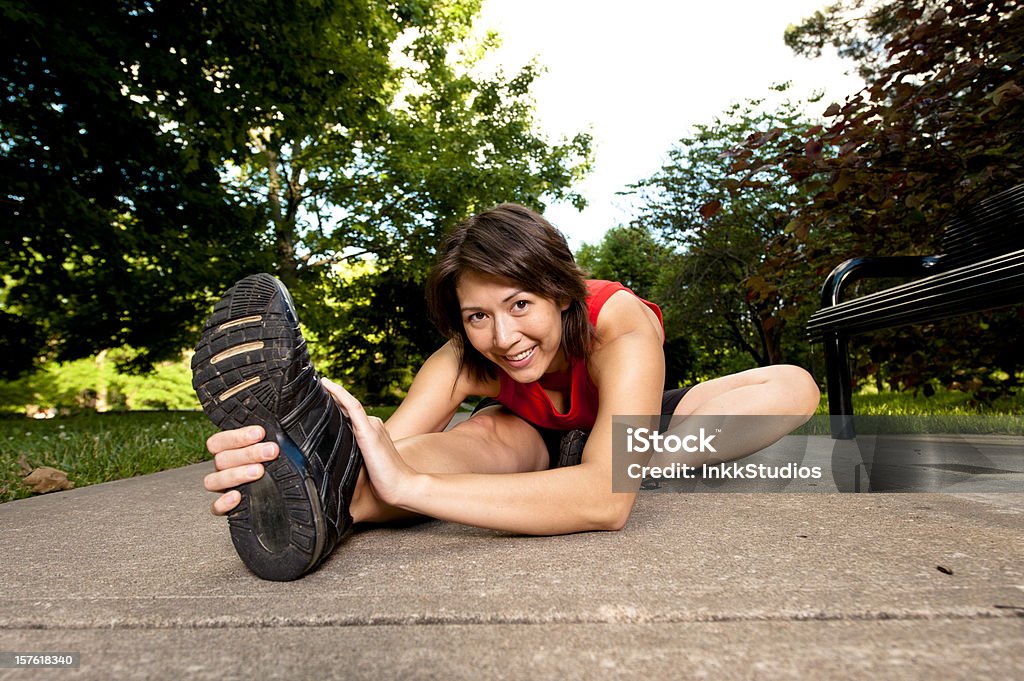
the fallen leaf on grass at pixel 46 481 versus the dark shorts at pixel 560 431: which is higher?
the dark shorts at pixel 560 431

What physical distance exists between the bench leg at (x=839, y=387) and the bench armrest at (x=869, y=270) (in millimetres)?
203

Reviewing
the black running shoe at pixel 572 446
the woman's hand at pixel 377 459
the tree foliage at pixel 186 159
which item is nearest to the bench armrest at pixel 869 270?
the black running shoe at pixel 572 446

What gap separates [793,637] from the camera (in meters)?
0.96

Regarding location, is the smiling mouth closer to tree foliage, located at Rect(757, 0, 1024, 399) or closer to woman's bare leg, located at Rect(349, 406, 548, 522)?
woman's bare leg, located at Rect(349, 406, 548, 522)

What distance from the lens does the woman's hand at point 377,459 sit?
1.45 metres

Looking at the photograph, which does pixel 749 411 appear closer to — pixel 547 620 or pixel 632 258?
pixel 547 620

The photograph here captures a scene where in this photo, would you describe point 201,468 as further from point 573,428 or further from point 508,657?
point 508,657

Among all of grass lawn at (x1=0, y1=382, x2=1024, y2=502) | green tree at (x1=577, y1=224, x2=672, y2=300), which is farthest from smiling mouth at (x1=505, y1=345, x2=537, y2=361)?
green tree at (x1=577, y1=224, x2=672, y2=300)

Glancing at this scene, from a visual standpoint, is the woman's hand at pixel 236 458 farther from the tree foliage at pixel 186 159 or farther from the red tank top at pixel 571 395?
the tree foliage at pixel 186 159

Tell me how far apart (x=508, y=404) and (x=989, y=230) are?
191 cm

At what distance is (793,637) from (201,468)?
3.60 meters

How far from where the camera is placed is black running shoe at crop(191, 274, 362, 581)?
4.17ft

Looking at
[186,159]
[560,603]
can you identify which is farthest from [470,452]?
[186,159]

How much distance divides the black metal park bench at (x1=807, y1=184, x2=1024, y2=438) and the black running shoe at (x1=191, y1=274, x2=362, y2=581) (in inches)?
65.2
